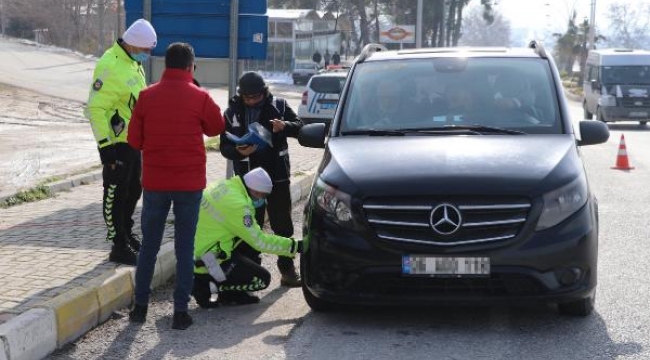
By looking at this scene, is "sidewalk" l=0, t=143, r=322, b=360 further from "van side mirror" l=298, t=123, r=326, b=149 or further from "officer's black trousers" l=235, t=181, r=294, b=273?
"van side mirror" l=298, t=123, r=326, b=149

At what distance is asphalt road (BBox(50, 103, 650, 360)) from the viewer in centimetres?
566

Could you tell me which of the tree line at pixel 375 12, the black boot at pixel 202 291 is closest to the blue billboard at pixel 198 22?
the black boot at pixel 202 291

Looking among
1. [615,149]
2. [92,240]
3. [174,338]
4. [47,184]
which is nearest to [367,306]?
[174,338]

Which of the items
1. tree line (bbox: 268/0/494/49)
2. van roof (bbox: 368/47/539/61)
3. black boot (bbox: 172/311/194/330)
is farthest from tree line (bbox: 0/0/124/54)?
black boot (bbox: 172/311/194/330)

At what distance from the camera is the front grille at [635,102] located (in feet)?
95.1

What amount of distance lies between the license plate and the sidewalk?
2.01 meters

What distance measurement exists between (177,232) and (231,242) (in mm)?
716

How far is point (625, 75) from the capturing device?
97.0 ft

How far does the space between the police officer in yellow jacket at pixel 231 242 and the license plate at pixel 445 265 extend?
49.1 inches

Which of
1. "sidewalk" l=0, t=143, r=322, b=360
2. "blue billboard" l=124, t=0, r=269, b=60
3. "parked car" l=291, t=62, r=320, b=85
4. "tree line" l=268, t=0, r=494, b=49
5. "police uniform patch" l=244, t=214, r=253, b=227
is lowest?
"parked car" l=291, t=62, r=320, b=85

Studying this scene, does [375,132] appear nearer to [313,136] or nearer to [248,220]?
[313,136]

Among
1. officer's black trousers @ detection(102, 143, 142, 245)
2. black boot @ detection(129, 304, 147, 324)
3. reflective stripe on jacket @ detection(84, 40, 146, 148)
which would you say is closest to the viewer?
black boot @ detection(129, 304, 147, 324)

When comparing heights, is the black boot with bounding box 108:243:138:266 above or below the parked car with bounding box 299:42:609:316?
below

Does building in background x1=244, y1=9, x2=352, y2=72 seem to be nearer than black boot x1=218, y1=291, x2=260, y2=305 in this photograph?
No
